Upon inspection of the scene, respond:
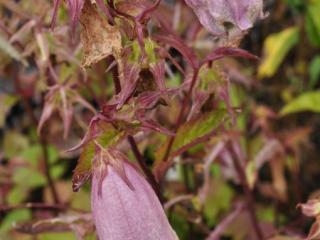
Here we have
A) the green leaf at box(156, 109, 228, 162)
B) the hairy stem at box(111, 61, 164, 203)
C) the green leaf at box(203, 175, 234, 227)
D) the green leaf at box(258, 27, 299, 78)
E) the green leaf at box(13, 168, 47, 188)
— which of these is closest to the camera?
the hairy stem at box(111, 61, 164, 203)

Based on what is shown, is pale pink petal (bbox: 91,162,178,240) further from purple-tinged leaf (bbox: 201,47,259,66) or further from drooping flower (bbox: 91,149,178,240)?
purple-tinged leaf (bbox: 201,47,259,66)

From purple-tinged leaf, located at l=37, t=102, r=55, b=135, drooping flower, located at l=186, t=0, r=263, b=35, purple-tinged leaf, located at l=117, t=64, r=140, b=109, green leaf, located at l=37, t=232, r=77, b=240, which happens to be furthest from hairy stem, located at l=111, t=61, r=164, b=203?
green leaf, located at l=37, t=232, r=77, b=240

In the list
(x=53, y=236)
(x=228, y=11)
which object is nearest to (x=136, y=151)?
(x=228, y=11)

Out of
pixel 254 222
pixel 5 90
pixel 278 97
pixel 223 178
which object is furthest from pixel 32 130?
pixel 254 222

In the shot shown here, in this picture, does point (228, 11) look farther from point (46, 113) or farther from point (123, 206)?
point (46, 113)

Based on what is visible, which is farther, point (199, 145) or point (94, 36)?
point (199, 145)

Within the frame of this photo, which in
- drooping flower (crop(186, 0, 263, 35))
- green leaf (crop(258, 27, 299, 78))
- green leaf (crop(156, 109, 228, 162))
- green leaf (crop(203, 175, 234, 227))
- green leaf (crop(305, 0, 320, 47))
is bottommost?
green leaf (crop(203, 175, 234, 227))
